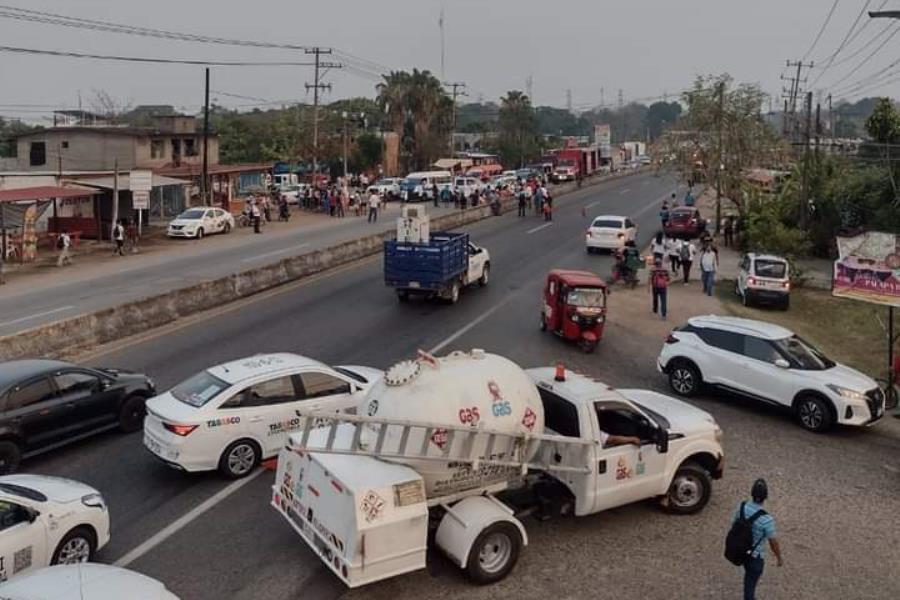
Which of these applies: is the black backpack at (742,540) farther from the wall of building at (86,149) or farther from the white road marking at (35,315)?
the wall of building at (86,149)

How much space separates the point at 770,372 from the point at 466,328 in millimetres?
8250

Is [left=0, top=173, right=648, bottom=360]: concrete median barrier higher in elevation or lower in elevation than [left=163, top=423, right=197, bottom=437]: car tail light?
higher

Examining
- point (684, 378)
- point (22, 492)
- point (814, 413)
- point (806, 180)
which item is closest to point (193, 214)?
point (806, 180)

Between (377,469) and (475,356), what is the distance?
1.79m

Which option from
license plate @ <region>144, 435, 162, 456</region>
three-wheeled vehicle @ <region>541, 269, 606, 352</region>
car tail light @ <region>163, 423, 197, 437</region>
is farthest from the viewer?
three-wheeled vehicle @ <region>541, 269, 606, 352</region>

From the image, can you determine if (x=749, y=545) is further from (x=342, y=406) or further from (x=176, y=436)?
(x=176, y=436)

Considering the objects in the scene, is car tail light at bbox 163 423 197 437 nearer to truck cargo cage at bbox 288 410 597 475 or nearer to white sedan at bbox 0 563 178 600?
truck cargo cage at bbox 288 410 597 475

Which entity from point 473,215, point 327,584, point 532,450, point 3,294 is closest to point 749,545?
point 532,450

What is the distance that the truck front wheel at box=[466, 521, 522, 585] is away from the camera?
8781 millimetres

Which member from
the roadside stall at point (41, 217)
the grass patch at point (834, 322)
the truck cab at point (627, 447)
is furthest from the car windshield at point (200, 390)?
the roadside stall at point (41, 217)

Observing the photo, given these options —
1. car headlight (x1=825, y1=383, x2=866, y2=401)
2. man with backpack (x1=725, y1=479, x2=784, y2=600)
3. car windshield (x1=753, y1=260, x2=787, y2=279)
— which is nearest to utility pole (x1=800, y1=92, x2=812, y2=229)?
car windshield (x1=753, y1=260, x2=787, y2=279)

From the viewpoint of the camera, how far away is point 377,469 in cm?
854

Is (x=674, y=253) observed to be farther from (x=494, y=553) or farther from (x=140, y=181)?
(x=140, y=181)

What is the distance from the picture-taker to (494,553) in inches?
356
